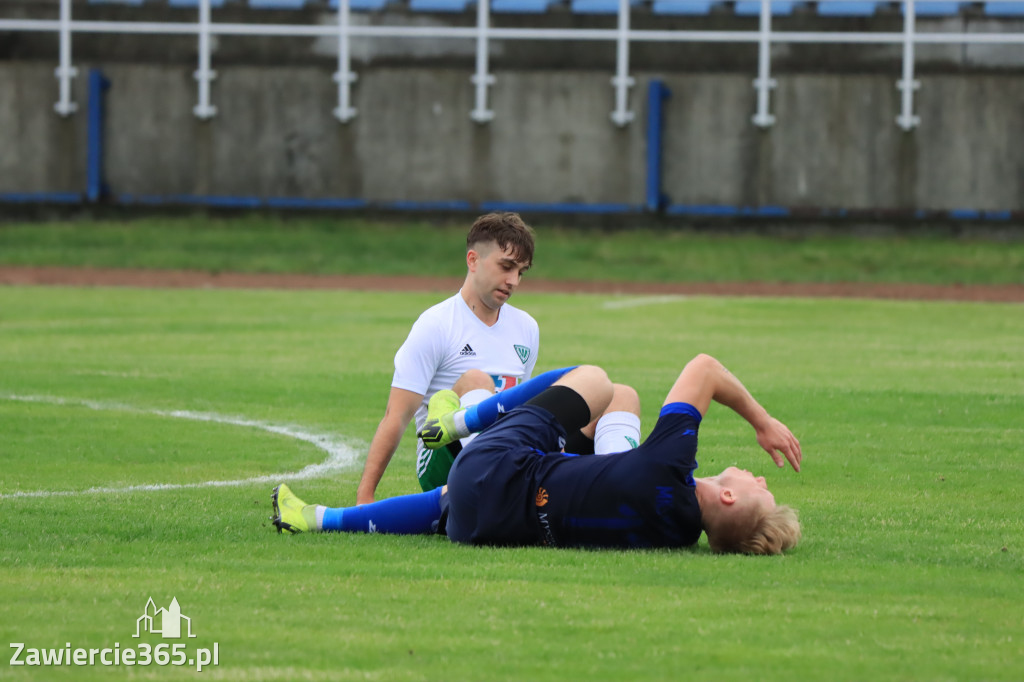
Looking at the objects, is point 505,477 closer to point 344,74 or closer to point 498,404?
point 498,404

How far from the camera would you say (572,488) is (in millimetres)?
6047

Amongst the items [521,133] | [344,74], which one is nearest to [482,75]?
[521,133]

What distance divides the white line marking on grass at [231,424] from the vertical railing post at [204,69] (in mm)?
24864

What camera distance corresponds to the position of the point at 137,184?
36.6m

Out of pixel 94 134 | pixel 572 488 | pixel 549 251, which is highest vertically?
pixel 94 134

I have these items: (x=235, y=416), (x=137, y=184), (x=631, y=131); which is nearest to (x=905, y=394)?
(x=235, y=416)

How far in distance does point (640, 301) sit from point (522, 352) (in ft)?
62.1

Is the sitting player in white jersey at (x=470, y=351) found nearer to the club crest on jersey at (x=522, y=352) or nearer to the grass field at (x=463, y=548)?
the club crest on jersey at (x=522, y=352)

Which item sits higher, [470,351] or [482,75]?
[482,75]

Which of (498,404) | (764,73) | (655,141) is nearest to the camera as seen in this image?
(498,404)

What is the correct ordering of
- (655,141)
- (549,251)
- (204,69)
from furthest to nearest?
1. (204,69)
2. (655,141)
3. (549,251)

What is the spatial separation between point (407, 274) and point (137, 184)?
Answer: 29.6 feet

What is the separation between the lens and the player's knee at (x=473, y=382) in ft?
22.4

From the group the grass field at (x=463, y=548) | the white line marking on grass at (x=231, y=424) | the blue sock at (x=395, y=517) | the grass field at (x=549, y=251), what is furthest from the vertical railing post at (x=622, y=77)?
the blue sock at (x=395, y=517)
